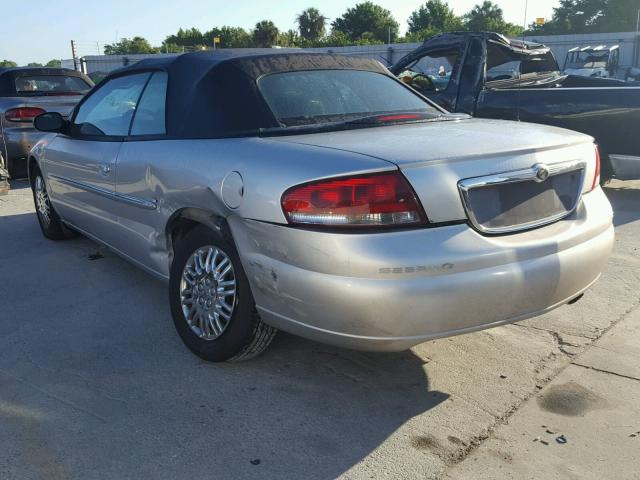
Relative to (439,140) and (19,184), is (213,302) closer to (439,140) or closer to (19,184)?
(439,140)

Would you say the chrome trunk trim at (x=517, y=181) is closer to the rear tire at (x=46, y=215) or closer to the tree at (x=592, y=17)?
the rear tire at (x=46, y=215)

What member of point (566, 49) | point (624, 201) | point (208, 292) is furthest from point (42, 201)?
point (566, 49)

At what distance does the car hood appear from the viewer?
8.89 feet

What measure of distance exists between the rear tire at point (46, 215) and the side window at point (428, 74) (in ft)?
14.3

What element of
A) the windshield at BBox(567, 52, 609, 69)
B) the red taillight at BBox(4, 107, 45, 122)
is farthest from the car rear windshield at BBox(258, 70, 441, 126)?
the windshield at BBox(567, 52, 609, 69)

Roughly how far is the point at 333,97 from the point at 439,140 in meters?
0.93

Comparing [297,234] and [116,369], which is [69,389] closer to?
[116,369]

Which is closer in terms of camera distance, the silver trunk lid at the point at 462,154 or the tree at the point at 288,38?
the silver trunk lid at the point at 462,154

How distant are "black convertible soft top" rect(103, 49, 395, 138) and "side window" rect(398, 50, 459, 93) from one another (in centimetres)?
409

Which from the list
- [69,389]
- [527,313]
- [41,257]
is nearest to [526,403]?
[527,313]

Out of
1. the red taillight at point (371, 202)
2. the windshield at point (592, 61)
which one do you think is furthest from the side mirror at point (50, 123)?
the windshield at point (592, 61)

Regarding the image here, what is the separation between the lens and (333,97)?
3629 mm

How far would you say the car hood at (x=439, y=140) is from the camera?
107 inches

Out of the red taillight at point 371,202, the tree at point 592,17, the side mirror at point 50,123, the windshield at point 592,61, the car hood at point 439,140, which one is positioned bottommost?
the red taillight at point 371,202
